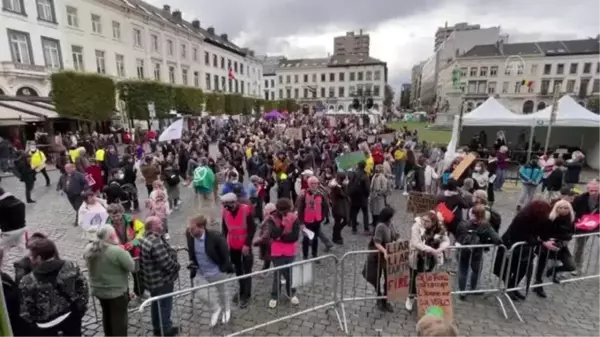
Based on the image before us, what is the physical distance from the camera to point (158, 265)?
13.4 ft

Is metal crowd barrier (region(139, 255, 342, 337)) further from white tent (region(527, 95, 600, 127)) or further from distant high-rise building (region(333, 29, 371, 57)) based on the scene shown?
distant high-rise building (region(333, 29, 371, 57))

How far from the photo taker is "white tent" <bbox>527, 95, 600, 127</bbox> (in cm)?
1430

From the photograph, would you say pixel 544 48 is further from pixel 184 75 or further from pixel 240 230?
pixel 240 230

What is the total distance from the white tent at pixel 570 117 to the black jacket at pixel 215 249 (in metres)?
15.9

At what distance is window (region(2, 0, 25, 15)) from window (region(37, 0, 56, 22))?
145cm

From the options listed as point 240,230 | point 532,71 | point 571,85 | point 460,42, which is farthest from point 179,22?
point 571,85

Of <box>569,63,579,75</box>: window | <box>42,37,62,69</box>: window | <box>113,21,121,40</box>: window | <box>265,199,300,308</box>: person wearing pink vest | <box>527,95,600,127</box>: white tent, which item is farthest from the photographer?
<box>569,63,579,75</box>: window

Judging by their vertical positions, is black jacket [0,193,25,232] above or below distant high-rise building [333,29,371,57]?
below

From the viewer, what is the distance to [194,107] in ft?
113

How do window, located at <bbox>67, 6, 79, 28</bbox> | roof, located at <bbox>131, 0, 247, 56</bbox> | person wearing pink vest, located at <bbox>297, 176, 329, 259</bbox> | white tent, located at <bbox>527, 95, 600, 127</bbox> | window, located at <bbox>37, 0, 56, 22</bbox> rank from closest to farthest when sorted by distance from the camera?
person wearing pink vest, located at <bbox>297, 176, 329, 259</bbox> < white tent, located at <bbox>527, 95, 600, 127</bbox> < window, located at <bbox>37, 0, 56, 22</bbox> < window, located at <bbox>67, 6, 79, 28</bbox> < roof, located at <bbox>131, 0, 247, 56</bbox>

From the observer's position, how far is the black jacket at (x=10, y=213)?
519cm

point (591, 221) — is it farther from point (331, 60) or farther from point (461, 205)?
point (331, 60)

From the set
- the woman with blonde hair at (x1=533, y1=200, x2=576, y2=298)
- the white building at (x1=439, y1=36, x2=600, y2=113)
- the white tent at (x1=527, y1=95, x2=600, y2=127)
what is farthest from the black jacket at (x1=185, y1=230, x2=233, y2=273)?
the white building at (x1=439, y1=36, x2=600, y2=113)

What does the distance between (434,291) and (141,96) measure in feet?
90.8
